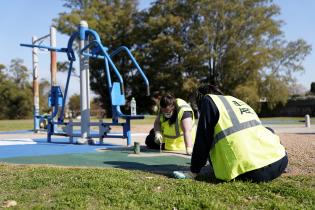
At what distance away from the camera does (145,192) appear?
391cm

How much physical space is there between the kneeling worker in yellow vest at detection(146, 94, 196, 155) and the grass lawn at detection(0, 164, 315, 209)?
2.25m

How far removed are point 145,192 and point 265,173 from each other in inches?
50.6

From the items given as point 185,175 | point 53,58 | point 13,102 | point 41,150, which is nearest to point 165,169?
point 185,175

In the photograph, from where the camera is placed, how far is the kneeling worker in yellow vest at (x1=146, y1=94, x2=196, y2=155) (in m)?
6.95

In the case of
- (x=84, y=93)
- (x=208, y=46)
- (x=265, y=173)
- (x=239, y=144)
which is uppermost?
(x=208, y=46)

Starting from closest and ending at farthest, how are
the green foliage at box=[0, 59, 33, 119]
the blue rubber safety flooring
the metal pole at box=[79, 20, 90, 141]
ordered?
1. the blue rubber safety flooring
2. the metal pole at box=[79, 20, 90, 141]
3. the green foliage at box=[0, 59, 33, 119]

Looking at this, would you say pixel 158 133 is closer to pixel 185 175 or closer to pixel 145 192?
pixel 185 175

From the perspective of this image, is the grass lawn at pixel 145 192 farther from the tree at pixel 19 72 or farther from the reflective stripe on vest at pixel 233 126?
the tree at pixel 19 72

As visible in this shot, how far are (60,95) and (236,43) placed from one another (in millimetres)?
25379

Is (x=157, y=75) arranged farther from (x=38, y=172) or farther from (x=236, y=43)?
(x=38, y=172)

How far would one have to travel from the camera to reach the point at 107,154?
7.47 metres

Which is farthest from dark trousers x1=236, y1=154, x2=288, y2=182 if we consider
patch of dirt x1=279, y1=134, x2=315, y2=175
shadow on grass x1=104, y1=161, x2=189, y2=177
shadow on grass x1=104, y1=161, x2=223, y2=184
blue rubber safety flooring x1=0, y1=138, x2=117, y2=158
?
blue rubber safety flooring x1=0, y1=138, x2=117, y2=158

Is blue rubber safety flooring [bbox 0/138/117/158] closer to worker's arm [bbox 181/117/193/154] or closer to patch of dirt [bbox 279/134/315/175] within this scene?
worker's arm [bbox 181/117/193/154]

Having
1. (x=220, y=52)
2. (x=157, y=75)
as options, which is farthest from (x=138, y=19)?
(x=220, y=52)
